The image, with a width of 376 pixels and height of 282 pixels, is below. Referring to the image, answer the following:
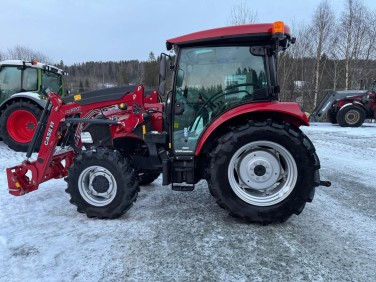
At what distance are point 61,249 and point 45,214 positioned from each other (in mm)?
952

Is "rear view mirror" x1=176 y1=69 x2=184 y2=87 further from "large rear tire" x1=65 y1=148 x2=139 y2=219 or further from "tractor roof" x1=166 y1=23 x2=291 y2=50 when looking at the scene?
"large rear tire" x1=65 y1=148 x2=139 y2=219

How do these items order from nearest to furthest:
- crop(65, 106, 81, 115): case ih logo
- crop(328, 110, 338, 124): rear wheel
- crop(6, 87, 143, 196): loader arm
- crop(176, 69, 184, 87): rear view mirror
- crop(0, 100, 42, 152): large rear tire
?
crop(176, 69, 184, 87): rear view mirror
crop(6, 87, 143, 196): loader arm
crop(65, 106, 81, 115): case ih logo
crop(0, 100, 42, 152): large rear tire
crop(328, 110, 338, 124): rear wheel

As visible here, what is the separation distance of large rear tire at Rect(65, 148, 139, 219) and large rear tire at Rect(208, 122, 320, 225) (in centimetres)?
93

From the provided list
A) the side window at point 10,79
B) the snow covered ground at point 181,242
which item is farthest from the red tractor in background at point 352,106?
the side window at point 10,79

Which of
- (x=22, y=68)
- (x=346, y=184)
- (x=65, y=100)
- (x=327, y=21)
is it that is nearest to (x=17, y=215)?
(x=65, y=100)

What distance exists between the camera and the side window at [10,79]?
8.00 m

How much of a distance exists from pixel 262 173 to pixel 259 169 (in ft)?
0.19

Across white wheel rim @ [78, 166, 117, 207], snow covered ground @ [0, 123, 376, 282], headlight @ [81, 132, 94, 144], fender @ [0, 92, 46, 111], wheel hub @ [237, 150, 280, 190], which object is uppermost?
fender @ [0, 92, 46, 111]

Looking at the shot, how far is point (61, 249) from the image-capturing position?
2.64m

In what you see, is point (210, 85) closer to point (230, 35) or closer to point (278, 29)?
point (230, 35)

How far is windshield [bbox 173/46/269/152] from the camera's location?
315 centimetres

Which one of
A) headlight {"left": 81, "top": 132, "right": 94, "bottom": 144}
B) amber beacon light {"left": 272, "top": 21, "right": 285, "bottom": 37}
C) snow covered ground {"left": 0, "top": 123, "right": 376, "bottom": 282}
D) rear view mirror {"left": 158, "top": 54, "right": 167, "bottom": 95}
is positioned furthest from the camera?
headlight {"left": 81, "top": 132, "right": 94, "bottom": 144}

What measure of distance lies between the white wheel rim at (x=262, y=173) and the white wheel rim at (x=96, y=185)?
134cm

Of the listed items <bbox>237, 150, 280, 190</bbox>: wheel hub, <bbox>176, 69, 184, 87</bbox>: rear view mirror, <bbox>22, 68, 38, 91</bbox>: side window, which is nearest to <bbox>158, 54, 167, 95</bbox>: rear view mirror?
<bbox>176, 69, 184, 87</bbox>: rear view mirror
